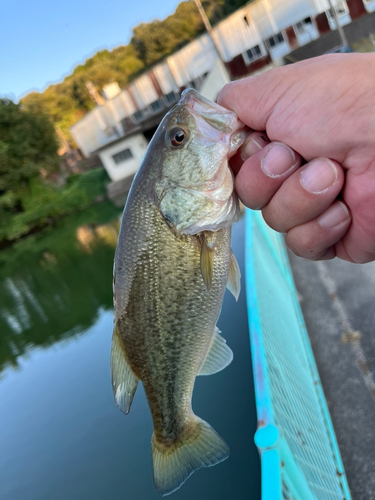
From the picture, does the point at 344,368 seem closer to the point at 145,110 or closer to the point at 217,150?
the point at 217,150

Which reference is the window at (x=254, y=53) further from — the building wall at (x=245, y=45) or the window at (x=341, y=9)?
the window at (x=341, y=9)

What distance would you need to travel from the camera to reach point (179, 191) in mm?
1708

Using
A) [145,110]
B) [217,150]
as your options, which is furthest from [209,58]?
[217,150]

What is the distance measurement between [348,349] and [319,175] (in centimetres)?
250

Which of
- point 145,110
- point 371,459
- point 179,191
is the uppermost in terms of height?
point 145,110

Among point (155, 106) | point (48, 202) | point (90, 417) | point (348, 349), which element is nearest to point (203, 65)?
point (155, 106)

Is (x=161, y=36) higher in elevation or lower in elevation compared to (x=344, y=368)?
higher

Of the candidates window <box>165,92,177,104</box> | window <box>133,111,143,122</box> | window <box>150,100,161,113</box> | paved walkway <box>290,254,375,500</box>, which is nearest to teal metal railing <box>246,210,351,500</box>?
paved walkway <box>290,254,375,500</box>

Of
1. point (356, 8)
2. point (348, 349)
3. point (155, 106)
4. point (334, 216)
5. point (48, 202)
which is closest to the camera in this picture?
point (334, 216)

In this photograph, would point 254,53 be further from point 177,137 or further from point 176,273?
point 176,273

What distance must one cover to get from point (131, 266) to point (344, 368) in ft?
8.10

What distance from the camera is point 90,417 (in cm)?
505

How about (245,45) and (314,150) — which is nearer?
(314,150)

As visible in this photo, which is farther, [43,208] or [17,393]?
[43,208]
